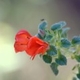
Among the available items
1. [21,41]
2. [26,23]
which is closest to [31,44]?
[21,41]

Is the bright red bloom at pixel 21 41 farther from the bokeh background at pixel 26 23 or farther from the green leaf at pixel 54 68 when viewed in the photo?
the bokeh background at pixel 26 23

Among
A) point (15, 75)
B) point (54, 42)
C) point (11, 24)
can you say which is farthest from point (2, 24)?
point (54, 42)

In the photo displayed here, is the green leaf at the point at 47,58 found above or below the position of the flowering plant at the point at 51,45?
below

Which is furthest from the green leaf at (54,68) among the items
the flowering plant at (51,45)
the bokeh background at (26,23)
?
the bokeh background at (26,23)

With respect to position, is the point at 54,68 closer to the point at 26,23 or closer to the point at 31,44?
the point at 31,44

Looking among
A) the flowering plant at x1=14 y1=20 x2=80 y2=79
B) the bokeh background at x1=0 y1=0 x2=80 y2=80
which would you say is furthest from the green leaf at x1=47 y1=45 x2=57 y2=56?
the bokeh background at x1=0 y1=0 x2=80 y2=80

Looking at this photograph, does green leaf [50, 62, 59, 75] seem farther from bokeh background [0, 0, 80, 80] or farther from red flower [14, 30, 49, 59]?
bokeh background [0, 0, 80, 80]
